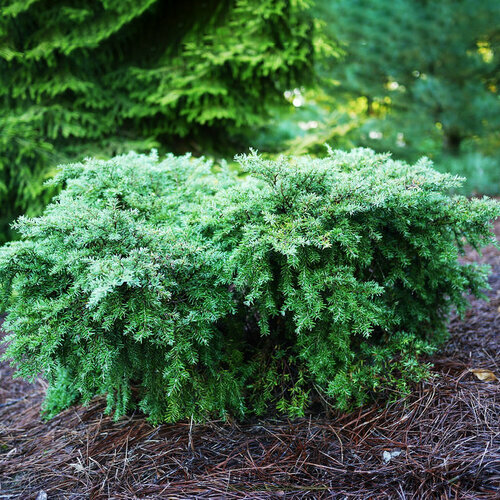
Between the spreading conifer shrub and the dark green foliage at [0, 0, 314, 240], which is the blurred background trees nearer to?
the dark green foliage at [0, 0, 314, 240]

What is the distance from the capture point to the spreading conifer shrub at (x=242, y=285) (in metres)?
1.50

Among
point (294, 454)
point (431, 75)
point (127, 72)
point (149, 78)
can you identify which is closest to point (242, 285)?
point (294, 454)

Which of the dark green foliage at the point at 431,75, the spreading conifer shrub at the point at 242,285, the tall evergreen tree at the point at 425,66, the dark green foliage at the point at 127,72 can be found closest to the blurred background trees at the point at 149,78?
the dark green foliage at the point at 127,72

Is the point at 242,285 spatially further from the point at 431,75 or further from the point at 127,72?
the point at 431,75

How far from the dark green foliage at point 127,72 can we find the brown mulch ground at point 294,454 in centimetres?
297

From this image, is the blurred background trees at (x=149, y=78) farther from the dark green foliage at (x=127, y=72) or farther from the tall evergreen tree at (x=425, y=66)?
the tall evergreen tree at (x=425, y=66)

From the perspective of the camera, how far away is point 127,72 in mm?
4227

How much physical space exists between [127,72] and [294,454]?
4.13m

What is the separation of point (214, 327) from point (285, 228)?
1.86ft

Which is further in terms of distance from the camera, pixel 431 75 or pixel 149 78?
pixel 431 75

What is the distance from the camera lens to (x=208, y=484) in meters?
1.47

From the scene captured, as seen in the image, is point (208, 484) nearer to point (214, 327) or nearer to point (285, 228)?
point (214, 327)

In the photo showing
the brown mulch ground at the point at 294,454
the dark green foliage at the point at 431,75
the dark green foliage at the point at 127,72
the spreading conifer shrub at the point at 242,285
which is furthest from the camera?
the dark green foliage at the point at 431,75

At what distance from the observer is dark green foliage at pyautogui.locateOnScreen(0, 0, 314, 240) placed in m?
3.73
